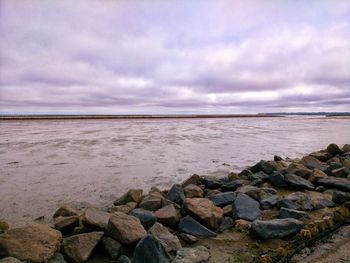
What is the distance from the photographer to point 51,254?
367 cm

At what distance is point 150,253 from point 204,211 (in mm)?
1773

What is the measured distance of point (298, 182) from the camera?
7.14 m

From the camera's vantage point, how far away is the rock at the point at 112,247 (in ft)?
12.8

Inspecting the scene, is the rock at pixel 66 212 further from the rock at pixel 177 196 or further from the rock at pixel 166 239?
the rock at pixel 177 196

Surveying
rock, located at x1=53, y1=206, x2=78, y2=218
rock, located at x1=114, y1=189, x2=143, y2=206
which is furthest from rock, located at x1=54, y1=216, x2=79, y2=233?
rock, located at x1=114, y1=189, x2=143, y2=206

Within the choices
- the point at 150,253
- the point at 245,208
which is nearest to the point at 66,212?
the point at 150,253

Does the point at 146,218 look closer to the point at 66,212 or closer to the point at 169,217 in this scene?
the point at 169,217

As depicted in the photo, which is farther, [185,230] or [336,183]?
[336,183]

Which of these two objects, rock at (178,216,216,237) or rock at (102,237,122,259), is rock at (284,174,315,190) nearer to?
rock at (178,216,216,237)

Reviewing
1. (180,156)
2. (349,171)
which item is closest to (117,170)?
(180,156)

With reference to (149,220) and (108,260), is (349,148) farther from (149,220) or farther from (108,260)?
(108,260)

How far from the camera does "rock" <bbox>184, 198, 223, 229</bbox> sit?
16.0 ft

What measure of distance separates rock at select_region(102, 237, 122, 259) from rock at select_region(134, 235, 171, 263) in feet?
1.69

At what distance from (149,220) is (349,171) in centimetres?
615
